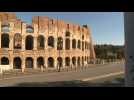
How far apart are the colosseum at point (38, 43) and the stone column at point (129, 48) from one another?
1367 inches

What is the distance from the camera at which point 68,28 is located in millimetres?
51844

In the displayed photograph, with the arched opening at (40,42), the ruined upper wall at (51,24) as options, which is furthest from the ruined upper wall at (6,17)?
the arched opening at (40,42)

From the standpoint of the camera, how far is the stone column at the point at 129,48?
19.0 feet

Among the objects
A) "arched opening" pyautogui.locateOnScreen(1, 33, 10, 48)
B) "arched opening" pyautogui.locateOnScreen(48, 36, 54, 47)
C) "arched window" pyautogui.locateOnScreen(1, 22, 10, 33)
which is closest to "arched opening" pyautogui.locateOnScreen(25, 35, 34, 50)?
"arched opening" pyautogui.locateOnScreen(1, 33, 10, 48)

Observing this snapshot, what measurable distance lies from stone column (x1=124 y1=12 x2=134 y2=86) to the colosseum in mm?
34721

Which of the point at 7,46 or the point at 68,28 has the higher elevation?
the point at 68,28

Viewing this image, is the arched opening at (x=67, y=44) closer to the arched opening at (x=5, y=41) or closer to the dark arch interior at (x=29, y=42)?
the dark arch interior at (x=29, y=42)

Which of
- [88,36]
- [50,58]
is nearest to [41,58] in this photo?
[50,58]

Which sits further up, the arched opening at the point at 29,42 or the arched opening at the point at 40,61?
the arched opening at the point at 29,42

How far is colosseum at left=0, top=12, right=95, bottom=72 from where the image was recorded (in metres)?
40.1
